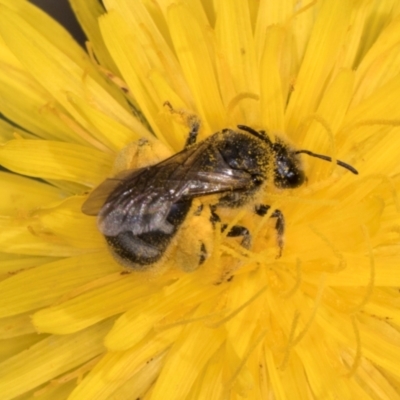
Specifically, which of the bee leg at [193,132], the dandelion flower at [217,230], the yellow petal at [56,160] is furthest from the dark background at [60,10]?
the bee leg at [193,132]

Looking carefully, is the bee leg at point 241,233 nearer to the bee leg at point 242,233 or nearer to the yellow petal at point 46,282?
the bee leg at point 242,233

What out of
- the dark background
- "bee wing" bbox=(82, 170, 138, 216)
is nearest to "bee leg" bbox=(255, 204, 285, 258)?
"bee wing" bbox=(82, 170, 138, 216)

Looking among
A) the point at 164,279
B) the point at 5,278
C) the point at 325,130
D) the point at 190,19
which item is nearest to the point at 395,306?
the point at 325,130

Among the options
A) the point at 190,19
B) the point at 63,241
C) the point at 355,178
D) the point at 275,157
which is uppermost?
the point at 190,19

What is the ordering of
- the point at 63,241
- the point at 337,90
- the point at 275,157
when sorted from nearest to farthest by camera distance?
the point at 275,157
the point at 337,90
the point at 63,241

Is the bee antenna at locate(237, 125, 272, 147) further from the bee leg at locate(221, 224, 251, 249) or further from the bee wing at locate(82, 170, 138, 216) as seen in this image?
the bee wing at locate(82, 170, 138, 216)

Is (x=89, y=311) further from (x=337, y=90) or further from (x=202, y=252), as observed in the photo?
(x=337, y=90)

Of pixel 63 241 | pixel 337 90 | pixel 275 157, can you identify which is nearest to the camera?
pixel 275 157

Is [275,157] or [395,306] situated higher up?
[275,157]

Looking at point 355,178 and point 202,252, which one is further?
point 355,178
